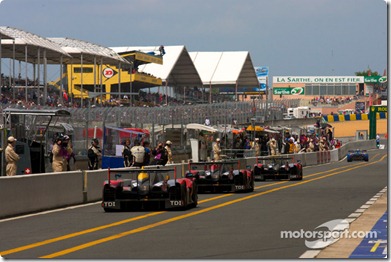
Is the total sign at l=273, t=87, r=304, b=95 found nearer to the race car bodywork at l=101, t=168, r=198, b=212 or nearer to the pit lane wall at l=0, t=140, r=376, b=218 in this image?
the pit lane wall at l=0, t=140, r=376, b=218

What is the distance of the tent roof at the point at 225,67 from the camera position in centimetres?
9627

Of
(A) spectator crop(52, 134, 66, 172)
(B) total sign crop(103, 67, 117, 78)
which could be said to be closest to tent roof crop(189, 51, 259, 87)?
(B) total sign crop(103, 67, 117, 78)

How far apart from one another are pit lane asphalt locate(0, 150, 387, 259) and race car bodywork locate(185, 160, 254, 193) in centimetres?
251

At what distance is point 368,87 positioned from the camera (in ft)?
617

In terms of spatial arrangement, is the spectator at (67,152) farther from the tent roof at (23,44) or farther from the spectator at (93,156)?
the tent roof at (23,44)

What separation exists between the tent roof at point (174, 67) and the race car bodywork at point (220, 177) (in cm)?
5808

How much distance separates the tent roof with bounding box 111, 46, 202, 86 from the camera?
287ft

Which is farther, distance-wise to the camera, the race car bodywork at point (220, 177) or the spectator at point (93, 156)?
the spectator at point (93, 156)

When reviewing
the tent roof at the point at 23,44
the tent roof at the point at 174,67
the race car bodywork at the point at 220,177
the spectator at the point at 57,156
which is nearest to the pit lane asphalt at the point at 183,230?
the race car bodywork at the point at 220,177

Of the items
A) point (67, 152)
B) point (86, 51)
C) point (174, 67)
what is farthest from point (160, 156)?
point (174, 67)

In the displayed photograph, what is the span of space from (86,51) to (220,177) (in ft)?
108

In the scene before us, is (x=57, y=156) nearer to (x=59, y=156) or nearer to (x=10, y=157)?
(x=59, y=156)

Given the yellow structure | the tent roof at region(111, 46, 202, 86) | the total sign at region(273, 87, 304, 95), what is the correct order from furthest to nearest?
the total sign at region(273, 87, 304, 95), the tent roof at region(111, 46, 202, 86), the yellow structure

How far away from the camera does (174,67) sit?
9050 cm
